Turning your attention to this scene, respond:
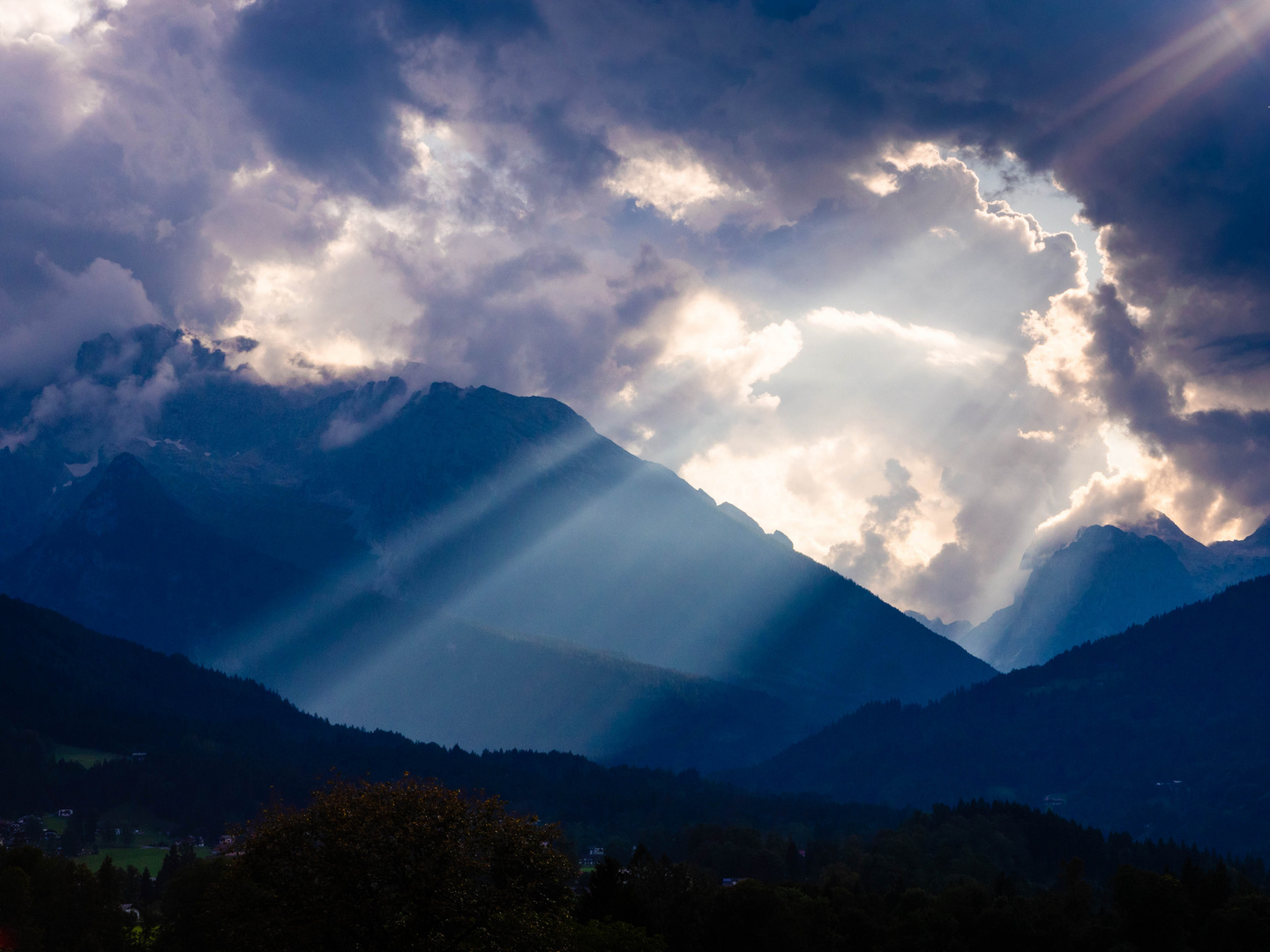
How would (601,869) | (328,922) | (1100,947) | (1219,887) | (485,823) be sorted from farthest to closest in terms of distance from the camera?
(1219,887), (1100,947), (601,869), (485,823), (328,922)

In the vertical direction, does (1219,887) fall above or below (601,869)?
above

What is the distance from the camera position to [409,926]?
255 feet

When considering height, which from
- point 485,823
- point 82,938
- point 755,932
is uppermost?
point 485,823

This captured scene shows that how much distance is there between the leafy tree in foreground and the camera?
77.3 meters

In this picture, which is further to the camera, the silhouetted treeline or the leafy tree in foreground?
the silhouetted treeline

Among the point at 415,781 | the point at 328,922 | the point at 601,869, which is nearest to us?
the point at 328,922

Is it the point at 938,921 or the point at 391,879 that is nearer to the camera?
the point at 391,879

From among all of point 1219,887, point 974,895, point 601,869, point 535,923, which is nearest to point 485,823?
point 535,923

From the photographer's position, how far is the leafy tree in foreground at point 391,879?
77312 millimetres

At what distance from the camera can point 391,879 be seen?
79000 millimetres

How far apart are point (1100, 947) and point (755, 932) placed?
164 ft

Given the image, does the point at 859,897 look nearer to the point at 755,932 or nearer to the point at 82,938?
the point at 755,932

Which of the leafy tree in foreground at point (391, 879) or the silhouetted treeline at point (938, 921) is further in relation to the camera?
the silhouetted treeline at point (938, 921)

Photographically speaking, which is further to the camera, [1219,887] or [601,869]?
[1219,887]
